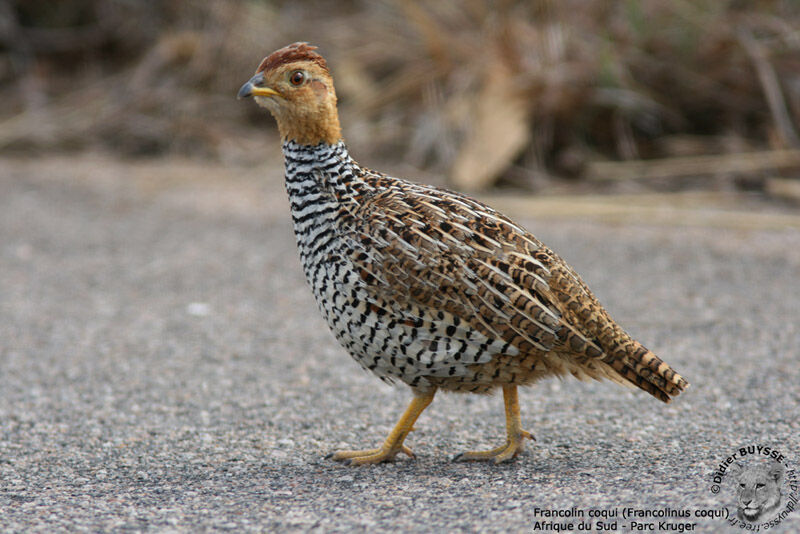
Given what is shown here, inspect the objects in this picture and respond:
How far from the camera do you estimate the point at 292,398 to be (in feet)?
14.7

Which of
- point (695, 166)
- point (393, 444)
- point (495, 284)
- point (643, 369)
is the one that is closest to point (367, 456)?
point (393, 444)

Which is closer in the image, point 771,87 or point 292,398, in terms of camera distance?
point 292,398

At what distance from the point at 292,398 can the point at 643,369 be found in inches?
68.3

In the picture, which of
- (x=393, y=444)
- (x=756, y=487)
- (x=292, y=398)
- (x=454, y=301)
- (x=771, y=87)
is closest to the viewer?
(x=756, y=487)

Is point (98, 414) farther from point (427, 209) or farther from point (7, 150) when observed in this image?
point (7, 150)

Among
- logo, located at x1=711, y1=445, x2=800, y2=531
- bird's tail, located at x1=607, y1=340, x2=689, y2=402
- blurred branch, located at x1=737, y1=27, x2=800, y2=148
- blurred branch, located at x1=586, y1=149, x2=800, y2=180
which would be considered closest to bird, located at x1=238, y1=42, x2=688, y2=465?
bird's tail, located at x1=607, y1=340, x2=689, y2=402

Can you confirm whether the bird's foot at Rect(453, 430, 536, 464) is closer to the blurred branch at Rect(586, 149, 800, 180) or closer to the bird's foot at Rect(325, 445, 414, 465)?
the bird's foot at Rect(325, 445, 414, 465)

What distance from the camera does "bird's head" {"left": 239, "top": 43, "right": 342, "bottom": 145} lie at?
369 cm

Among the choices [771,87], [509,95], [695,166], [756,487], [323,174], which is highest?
[771,87]

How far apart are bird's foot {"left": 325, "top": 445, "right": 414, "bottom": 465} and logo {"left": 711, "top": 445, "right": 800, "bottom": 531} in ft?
3.88

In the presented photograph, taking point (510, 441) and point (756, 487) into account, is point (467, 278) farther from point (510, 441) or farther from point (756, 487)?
point (756, 487)

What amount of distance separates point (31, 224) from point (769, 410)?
19.8 feet

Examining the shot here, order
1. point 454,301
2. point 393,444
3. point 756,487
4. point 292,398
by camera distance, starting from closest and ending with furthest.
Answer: point 756,487 < point 454,301 < point 393,444 < point 292,398

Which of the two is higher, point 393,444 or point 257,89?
point 257,89
